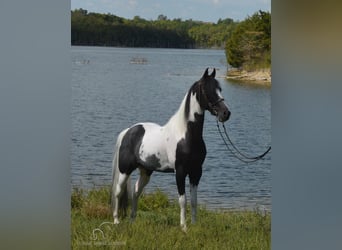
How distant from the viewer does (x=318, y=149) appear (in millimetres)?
3891

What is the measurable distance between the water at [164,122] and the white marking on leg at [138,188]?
0.11 ft

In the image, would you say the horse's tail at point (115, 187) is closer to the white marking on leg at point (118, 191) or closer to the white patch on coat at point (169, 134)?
the white marking on leg at point (118, 191)

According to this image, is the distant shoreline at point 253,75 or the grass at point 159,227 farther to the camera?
the distant shoreline at point 253,75

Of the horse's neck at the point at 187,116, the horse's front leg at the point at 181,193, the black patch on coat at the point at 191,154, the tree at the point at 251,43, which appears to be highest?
the tree at the point at 251,43

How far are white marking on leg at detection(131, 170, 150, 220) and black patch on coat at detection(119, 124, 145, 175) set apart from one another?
0.08 meters

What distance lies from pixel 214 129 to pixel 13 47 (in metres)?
1.39

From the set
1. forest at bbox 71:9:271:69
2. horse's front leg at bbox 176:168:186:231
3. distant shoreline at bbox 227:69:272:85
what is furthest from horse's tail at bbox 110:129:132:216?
distant shoreline at bbox 227:69:272:85

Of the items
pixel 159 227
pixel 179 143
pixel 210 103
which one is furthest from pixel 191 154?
pixel 159 227

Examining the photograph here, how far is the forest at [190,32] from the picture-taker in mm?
3789

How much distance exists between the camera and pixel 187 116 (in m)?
3.78

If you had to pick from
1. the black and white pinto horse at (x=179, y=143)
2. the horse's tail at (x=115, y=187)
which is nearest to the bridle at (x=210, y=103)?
the black and white pinto horse at (x=179, y=143)

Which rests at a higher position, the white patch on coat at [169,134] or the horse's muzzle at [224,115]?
the horse's muzzle at [224,115]

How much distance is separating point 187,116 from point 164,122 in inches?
5.8

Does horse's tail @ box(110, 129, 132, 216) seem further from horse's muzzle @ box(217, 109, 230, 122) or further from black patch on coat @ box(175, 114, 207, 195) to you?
horse's muzzle @ box(217, 109, 230, 122)
